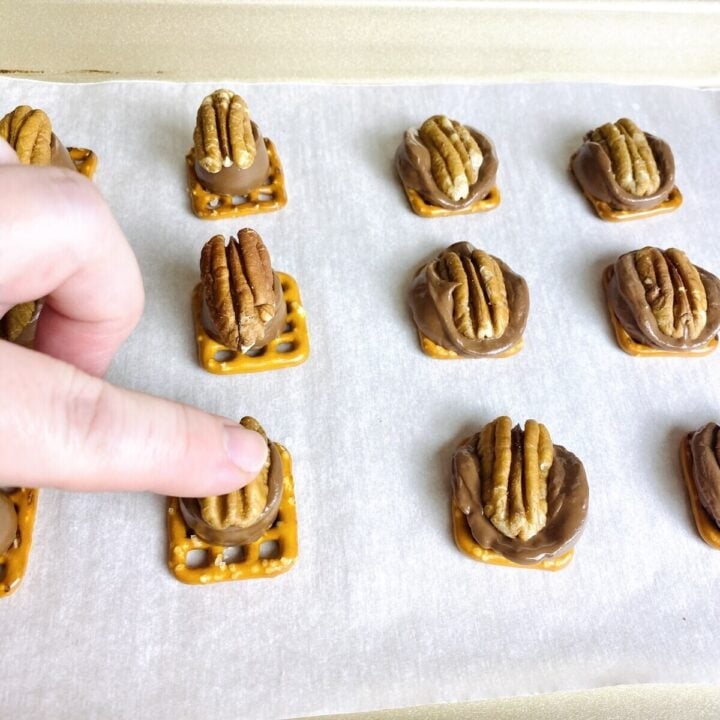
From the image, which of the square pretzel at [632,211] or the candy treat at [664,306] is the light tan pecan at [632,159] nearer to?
the square pretzel at [632,211]

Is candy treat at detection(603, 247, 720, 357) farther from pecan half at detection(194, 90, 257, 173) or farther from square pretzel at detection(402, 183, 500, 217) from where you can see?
pecan half at detection(194, 90, 257, 173)

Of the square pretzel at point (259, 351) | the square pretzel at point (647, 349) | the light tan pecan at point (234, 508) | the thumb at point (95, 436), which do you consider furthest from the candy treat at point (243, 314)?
the square pretzel at point (647, 349)

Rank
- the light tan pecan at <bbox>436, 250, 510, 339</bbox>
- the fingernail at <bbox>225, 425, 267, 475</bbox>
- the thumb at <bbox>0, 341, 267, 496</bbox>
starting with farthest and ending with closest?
the light tan pecan at <bbox>436, 250, 510, 339</bbox> → the fingernail at <bbox>225, 425, 267, 475</bbox> → the thumb at <bbox>0, 341, 267, 496</bbox>

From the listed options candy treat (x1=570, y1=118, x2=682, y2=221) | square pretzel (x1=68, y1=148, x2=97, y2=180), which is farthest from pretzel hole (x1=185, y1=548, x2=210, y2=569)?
candy treat (x1=570, y1=118, x2=682, y2=221)

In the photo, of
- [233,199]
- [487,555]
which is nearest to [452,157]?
[233,199]

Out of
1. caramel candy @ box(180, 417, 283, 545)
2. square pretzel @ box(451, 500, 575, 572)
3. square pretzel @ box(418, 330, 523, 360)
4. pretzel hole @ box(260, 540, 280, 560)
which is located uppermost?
square pretzel @ box(418, 330, 523, 360)

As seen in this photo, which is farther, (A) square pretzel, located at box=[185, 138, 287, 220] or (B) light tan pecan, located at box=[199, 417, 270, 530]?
(A) square pretzel, located at box=[185, 138, 287, 220]
